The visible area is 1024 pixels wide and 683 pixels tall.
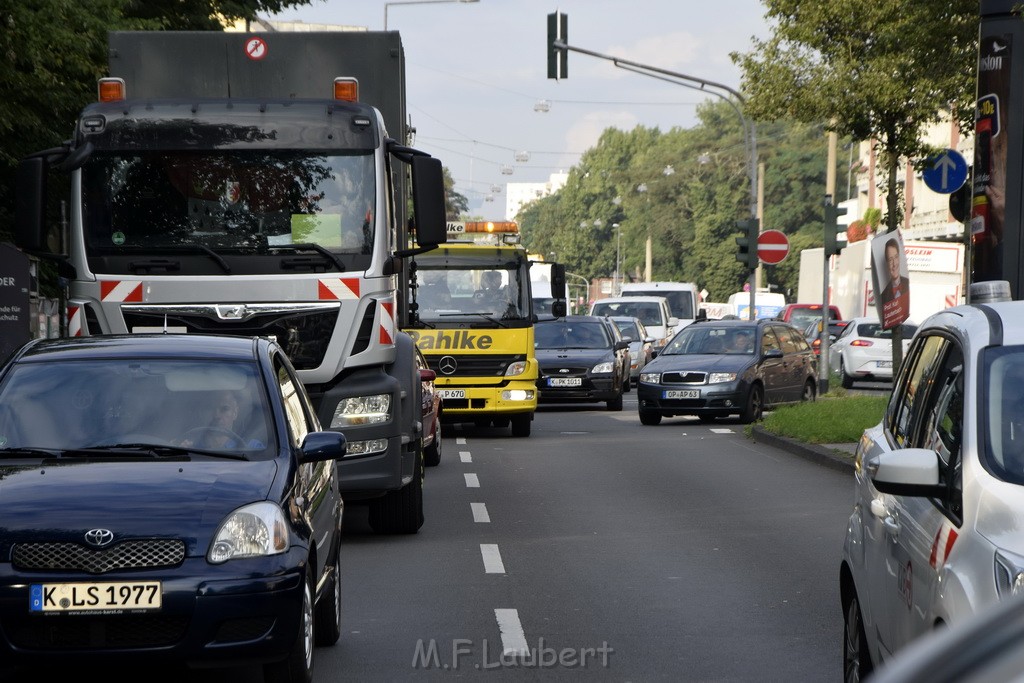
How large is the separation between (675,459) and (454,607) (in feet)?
34.0

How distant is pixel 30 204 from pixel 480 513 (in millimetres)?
4410

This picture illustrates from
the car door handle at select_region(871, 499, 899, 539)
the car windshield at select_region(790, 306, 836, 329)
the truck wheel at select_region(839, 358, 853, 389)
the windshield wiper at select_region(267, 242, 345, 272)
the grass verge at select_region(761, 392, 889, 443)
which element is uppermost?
the windshield wiper at select_region(267, 242, 345, 272)

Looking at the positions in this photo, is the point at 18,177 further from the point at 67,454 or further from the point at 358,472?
the point at 67,454

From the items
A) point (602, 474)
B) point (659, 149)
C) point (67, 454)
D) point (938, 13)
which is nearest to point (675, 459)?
point (602, 474)

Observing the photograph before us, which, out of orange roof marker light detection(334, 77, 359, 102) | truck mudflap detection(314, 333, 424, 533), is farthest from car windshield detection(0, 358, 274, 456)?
orange roof marker light detection(334, 77, 359, 102)

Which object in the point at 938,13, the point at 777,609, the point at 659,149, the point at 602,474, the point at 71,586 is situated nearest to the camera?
the point at 71,586

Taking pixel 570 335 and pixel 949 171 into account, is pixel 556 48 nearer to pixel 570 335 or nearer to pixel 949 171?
pixel 570 335

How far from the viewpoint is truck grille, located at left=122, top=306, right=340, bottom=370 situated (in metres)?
11.5

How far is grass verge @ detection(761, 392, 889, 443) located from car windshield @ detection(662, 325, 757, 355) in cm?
264

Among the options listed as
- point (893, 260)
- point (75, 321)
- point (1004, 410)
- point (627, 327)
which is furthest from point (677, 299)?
point (1004, 410)

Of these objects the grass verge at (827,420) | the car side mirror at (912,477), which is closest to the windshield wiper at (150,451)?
the car side mirror at (912,477)

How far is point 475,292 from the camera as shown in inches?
875

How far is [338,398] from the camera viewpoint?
1157 cm

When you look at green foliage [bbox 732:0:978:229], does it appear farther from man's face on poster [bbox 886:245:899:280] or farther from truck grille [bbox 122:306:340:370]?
truck grille [bbox 122:306:340:370]
